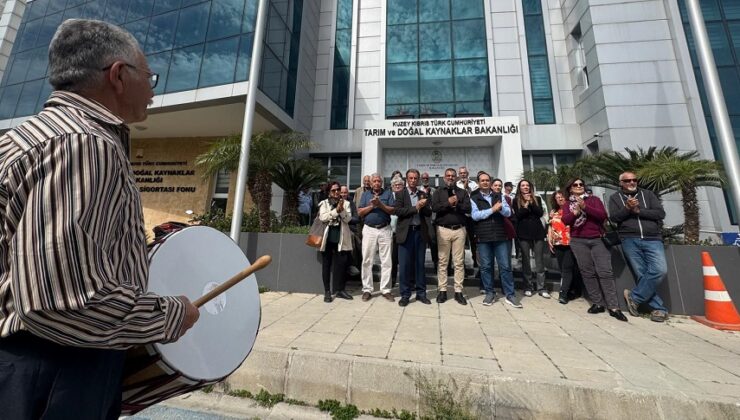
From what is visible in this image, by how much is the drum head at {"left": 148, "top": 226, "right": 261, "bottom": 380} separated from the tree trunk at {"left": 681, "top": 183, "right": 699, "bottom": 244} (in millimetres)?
7336

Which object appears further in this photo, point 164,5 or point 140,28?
point 140,28

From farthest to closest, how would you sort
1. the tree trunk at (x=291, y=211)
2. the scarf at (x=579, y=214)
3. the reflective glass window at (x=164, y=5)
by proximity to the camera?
the reflective glass window at (x=164, y=5)
the tree trunk at (x=291, y=211)
the scarf at (x=579, y=214)

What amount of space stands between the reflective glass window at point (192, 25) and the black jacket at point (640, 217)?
12.9 m

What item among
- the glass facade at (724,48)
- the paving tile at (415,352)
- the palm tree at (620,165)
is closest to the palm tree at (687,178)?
the palm tree at (620,165)

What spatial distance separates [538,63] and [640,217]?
37.5 feet

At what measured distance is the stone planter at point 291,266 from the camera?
571 centimetres

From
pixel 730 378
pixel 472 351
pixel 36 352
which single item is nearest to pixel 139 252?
pixel 36 352

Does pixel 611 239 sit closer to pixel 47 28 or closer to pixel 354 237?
pixel 354 237

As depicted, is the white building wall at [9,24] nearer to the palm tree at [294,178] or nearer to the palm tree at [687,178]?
the palm tree at [294,178]

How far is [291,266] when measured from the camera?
19.2 feet

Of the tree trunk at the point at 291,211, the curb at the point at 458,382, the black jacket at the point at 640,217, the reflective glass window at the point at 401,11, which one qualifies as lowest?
the curb at the point at 458,382

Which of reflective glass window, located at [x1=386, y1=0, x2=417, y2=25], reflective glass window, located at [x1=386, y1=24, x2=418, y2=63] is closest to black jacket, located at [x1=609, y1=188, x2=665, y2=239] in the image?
reflective glass window, located at [x1=386, y1=24, x2=418, y2=63]

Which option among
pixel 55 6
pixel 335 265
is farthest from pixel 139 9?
pixel 335 265

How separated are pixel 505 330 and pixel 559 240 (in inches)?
101
